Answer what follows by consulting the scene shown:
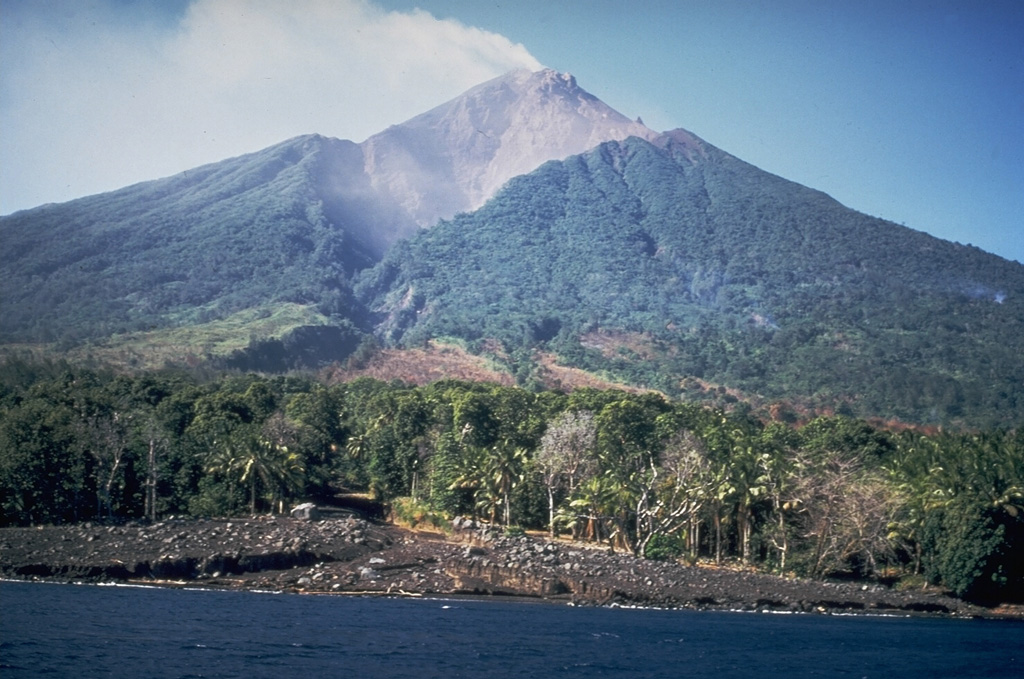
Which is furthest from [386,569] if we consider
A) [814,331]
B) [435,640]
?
[814,331]

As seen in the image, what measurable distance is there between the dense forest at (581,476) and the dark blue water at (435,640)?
8161 millimetres

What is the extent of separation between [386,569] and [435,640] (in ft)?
47.5

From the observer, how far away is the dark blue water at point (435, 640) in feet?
97.7

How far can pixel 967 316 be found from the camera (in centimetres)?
16075

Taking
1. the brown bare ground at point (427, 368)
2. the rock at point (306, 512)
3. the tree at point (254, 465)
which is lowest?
the rock at point (306, 512)

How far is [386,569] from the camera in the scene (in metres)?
48.9

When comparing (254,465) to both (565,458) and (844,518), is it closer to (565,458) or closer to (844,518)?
(565,458)

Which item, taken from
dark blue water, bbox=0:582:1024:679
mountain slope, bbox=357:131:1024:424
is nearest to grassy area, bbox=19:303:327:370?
mountain slope, bbox=357:131:1024:424

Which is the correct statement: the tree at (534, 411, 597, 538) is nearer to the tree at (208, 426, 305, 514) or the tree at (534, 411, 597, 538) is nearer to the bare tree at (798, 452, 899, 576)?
the bare tree at (798, 452, 899, 576)

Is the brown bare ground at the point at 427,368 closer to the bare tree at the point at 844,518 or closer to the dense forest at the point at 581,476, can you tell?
the dense forest at the point at 581,476

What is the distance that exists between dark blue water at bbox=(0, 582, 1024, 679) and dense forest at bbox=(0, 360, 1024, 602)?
816 cm

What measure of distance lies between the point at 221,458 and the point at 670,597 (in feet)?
85.6

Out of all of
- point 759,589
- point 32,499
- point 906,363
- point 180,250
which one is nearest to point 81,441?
point 32,499

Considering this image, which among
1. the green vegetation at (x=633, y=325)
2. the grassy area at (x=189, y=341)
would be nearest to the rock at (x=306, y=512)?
the grassy area at (x=189, y=341)
